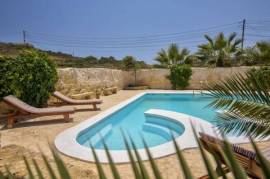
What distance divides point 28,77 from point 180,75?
1285 centimetres

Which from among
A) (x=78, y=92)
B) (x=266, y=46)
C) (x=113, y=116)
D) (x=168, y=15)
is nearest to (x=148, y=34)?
(x=168, y=15)

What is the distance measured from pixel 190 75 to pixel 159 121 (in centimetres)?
1109

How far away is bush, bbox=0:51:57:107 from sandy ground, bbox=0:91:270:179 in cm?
112

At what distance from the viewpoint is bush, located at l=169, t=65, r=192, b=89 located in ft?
60.6

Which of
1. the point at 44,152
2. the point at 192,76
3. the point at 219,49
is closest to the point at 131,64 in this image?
the point at 192,76

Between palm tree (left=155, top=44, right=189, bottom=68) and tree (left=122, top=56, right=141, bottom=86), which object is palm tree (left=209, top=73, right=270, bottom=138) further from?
palm tree (left=155, top=44, right=189, bottom=68)

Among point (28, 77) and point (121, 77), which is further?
point (121, 77)

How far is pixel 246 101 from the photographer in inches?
121

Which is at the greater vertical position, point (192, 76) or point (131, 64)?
point (131, 64)

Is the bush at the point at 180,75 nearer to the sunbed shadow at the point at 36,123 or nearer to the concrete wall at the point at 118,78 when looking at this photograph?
the concrete wall at the point at 118,78

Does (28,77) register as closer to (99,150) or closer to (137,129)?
(137,129)

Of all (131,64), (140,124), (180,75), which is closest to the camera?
(140,124)

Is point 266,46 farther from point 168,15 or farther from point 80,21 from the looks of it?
point 80,21

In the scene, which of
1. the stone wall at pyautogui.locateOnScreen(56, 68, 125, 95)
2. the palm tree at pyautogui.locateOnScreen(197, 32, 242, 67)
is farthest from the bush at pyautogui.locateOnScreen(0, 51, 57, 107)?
the palm tree at pyautogui.locateOnScreen(197, 32, 242, 67)
